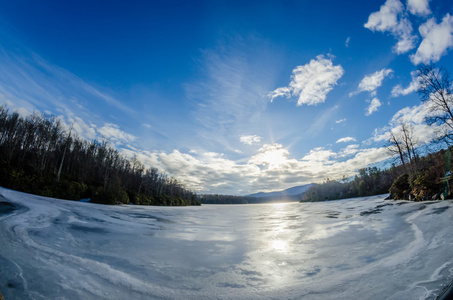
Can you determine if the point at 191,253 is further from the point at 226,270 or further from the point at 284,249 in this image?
the point at 284,249

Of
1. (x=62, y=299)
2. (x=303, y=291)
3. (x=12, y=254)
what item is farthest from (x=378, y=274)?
(x=12, y=254)

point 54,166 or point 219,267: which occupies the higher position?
point 54,166

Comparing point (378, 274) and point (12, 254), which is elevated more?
point (12, 254)

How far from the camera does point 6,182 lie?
57.6ft

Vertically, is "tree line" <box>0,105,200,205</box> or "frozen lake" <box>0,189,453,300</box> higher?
"tree line" <box>0,105,200,205</box>

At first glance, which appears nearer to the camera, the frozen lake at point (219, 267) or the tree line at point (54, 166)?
the frozen lake at point (219, 267)

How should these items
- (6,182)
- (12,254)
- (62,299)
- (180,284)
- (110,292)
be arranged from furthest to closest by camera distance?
(6,182) → (12,254) → (180,284) → (110,292) → (62,299)

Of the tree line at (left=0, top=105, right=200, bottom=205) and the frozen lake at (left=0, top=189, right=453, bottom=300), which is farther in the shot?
the tree line at (left=0, top=105, right=200, bottom=205)

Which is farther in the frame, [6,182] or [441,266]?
[6,182]

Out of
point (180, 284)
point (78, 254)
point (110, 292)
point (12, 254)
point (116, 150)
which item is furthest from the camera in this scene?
point (116, 150)

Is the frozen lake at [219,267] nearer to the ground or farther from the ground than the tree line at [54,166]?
nearer to the ground

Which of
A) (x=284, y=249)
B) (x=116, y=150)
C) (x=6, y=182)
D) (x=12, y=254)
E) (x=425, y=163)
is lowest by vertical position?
(x=284, y=249)

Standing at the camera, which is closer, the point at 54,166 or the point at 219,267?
the point at 219,267

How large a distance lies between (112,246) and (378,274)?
5.06 meters
